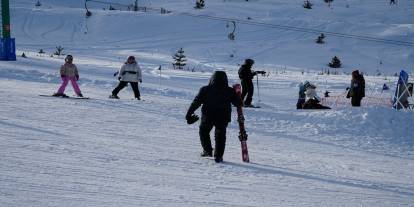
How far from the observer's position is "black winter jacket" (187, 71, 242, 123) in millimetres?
8891

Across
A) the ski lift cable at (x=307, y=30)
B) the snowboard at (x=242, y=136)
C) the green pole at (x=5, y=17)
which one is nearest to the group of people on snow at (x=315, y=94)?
the snowboard at (x=242, y=136)

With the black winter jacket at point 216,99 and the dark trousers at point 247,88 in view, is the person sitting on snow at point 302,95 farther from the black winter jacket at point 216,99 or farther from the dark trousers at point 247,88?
the black winter jacket at point 216,99

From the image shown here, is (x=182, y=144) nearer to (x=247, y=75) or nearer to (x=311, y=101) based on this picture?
(x=247, y=75)

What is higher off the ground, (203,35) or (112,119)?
(203,35)

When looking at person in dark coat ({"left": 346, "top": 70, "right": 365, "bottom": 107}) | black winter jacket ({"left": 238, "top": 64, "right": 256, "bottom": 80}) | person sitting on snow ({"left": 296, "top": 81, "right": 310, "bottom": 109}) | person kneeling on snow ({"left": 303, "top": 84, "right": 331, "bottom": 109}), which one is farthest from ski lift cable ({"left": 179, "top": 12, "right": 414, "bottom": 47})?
black winter jacket ({"left": 238, "top": 64, "right": 256, "bottom": 80})

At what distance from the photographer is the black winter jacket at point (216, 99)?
8.89 metres

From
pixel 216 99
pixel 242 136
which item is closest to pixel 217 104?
pixel 216 99

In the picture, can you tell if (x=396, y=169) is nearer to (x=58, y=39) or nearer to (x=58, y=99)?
(x=58, y=99)

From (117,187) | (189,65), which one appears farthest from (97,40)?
(117,187)

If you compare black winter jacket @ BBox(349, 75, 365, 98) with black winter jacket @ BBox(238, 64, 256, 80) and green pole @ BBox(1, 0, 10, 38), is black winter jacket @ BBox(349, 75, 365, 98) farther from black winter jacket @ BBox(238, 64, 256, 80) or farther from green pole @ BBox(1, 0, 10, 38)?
green pole @ BBox(1, 0, 10, 38)

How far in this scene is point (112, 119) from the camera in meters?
13.2

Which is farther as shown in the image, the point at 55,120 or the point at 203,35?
the point at 203,35

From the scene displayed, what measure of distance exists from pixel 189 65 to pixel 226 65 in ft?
6.37

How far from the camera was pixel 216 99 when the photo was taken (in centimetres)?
889
